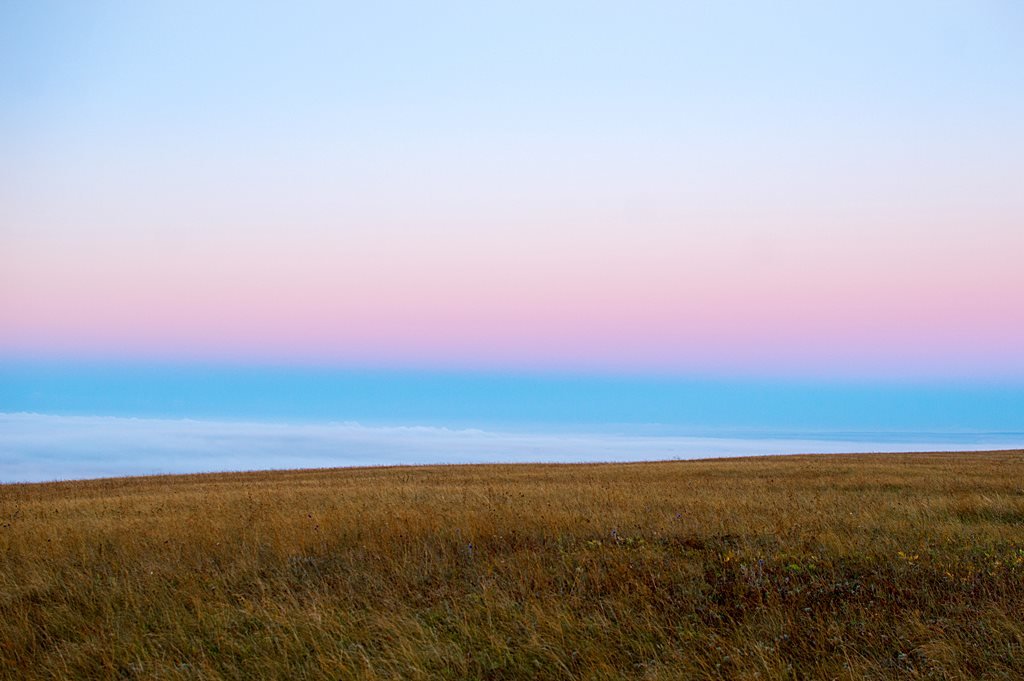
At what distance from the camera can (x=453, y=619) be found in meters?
7.20

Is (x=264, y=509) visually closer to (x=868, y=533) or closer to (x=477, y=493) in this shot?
(x=477, y=493)

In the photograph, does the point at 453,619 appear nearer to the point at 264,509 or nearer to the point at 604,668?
the point at 604,668

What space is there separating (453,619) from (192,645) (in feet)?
8.09

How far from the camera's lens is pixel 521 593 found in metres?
7.86

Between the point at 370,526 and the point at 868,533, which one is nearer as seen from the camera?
the point at 868,533

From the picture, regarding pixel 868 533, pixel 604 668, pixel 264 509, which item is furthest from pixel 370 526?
pixel 868 533

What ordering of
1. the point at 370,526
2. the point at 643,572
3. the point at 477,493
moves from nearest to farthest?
the point at 643,572 < the point at 370,526 < the point at 477,493

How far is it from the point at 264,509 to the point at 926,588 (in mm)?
11656

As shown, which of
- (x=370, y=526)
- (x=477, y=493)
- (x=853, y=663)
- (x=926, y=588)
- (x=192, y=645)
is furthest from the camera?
(x=477, y=493)

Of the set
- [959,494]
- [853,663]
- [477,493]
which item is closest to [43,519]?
[477,493]

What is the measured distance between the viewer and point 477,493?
16594 millimetres

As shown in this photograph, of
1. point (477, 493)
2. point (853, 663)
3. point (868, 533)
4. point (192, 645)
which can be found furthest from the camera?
point (477, 493)

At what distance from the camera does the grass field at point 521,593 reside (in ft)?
20.5

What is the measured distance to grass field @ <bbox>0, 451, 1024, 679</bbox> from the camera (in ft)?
20.5
